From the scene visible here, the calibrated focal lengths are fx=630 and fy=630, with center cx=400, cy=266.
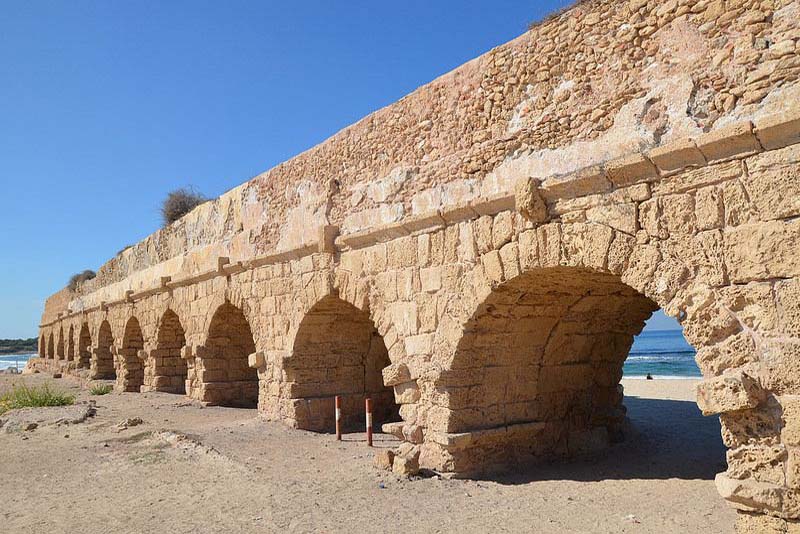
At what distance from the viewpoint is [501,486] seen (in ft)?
17.2

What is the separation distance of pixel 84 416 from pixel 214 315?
2521mm

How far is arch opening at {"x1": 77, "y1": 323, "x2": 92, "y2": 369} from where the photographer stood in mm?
20344

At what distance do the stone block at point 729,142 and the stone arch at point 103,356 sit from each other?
17238 mm

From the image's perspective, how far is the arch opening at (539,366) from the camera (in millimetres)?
5320

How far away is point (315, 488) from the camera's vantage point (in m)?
5.41

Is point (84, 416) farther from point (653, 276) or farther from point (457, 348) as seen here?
point (653, 276)

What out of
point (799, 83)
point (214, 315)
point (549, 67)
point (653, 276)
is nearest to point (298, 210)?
point (214, 315)

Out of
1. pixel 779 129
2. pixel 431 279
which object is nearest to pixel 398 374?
pixel 431 279

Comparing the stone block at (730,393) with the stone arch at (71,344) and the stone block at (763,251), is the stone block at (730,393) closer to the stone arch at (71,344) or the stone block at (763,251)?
the stone block at (763,251)

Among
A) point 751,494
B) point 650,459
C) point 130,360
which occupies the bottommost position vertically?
point 650,459

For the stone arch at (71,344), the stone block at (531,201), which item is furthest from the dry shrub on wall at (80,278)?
the stone block at (531,201)

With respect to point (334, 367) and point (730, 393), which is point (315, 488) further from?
point (730, 393)

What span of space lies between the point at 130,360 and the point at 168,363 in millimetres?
2207

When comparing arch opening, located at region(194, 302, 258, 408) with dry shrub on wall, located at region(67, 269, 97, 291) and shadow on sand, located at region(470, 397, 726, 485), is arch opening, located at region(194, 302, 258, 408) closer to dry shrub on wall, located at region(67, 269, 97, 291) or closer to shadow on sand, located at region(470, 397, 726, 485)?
shadow on sand, located at region(470, 397, 726, 485)
